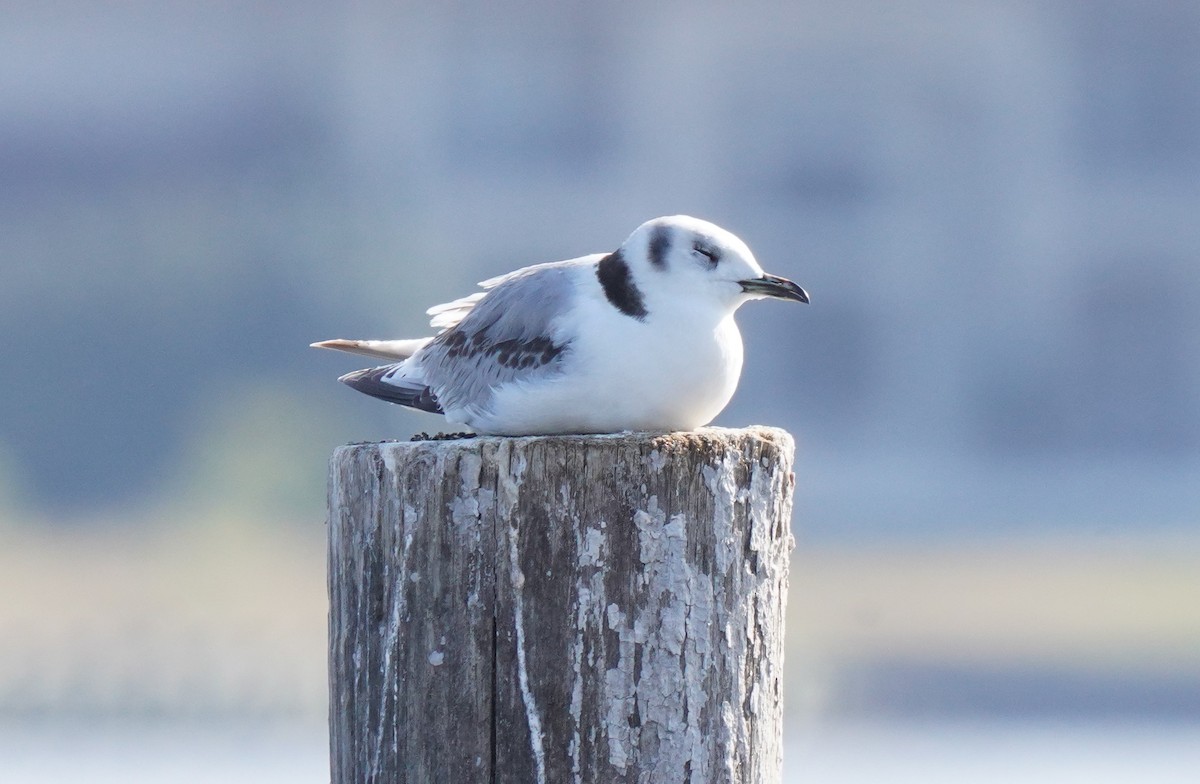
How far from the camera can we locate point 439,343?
2883mm

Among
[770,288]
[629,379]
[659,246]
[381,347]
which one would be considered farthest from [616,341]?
[381,347]

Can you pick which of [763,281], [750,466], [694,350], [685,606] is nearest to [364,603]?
[685,606]

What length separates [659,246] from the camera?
8.20ft

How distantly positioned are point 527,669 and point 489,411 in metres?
0.74

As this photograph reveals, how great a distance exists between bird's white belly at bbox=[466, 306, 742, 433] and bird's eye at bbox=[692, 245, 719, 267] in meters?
0.14

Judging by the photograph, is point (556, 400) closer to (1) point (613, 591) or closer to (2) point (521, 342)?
(2) point (521, 342)

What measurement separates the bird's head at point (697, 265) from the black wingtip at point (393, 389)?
0.55 metres

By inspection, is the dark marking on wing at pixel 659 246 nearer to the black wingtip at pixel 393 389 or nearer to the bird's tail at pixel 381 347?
the black wingtip at pixel 393 389

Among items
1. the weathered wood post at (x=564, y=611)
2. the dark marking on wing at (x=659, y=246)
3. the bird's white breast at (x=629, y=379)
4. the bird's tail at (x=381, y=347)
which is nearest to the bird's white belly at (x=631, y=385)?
the bird's white breast at (x=629, y=379)

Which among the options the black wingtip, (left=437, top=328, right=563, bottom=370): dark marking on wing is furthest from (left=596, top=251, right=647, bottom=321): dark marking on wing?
the black wingtip

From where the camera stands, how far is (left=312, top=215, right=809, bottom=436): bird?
2334mm

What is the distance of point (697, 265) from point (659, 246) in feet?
0.25

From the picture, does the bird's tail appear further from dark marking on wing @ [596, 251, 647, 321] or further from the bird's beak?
the bird's beak

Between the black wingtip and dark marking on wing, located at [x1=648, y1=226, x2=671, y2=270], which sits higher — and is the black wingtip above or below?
below
